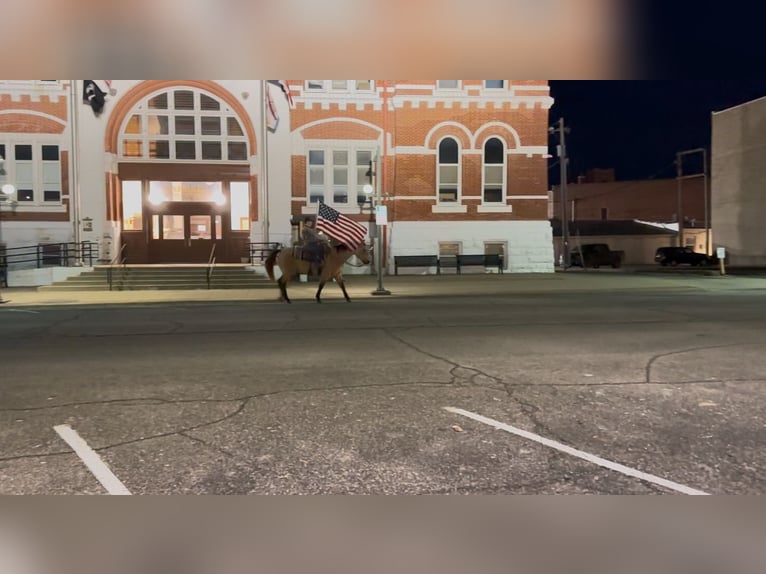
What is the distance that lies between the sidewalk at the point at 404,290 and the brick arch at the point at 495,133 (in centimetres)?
676

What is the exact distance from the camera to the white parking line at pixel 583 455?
406 cm

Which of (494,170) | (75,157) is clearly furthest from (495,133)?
(75,157)

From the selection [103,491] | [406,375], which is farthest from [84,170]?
[103,491]

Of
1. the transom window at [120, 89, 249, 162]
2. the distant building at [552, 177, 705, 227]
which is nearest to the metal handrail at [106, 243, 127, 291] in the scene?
the transom window at [120, 89, 249, 162]

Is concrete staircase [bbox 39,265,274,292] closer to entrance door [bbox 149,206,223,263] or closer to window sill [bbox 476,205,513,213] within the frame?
entrance door [bbox 149,206,223,263]

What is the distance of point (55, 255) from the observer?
2439 centimetres

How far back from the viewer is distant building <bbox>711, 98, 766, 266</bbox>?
3528cm

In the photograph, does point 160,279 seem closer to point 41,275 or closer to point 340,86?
point 41,275

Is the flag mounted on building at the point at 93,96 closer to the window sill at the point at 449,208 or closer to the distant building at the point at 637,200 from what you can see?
the window sill at the point at 449,208

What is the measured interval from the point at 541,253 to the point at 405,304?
13.7 m

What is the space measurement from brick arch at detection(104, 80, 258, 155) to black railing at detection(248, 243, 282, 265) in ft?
14.0

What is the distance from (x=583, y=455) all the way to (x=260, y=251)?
21.8 meters

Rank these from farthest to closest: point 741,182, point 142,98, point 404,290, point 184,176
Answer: point 741,182
point 184,176
point 142,98
point 404,290

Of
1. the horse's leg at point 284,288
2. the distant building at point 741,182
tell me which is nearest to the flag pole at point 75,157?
the horse's leg at point 284,288
